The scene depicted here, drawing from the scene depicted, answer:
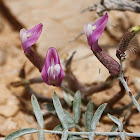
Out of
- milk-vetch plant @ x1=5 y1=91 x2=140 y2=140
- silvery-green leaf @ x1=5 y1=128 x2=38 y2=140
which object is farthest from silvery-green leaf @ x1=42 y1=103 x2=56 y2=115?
silvery-green leaf @ x1=5 y1=128 x2=38 y2=140

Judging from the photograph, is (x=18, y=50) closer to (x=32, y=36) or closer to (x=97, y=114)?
(x=32, y=36)

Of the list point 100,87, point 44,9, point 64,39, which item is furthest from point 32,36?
point 44,9

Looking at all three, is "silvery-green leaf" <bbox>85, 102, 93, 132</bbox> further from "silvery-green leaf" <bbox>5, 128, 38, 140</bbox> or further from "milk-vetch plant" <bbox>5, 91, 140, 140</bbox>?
"silvery-green leaf" <bbox>5, 128, 38, 140</bbox>

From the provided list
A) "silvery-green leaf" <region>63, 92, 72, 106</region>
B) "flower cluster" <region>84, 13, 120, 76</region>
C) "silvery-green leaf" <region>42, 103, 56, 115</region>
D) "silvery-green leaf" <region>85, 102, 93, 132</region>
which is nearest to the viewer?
"flower cluster" <region>84, 13, 120, 76</region>

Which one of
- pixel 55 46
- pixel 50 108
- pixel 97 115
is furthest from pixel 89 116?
pixel 55 46

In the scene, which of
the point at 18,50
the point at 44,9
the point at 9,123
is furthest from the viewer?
the point at 44,9

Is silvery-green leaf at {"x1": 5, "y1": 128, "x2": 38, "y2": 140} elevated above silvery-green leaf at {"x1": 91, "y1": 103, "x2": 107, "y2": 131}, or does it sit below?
above

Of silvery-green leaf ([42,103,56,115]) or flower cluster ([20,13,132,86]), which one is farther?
silvery-green leaf ([42,103,56,115])

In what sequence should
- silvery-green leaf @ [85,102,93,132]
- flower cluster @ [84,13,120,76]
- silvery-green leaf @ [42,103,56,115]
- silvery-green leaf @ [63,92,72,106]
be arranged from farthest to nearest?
silvery-green leaf @ [63,92,72,106]
silvery-green leaf @ [42,103,56,115]
silvery-green leaf @ [85,102,93,132]
flower cluster @ [84,13,120,76]
